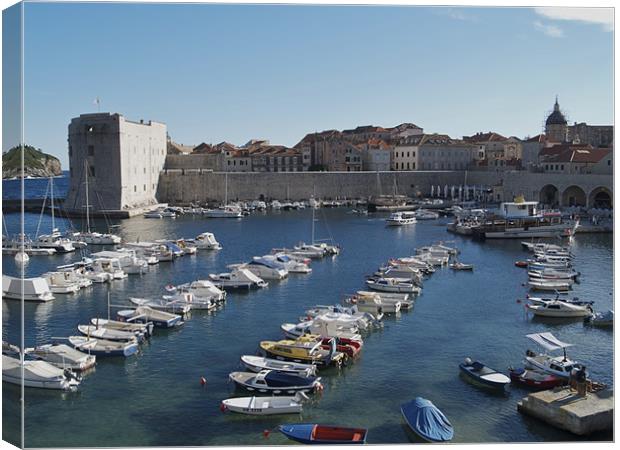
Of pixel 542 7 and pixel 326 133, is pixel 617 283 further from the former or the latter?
pixel 326 133

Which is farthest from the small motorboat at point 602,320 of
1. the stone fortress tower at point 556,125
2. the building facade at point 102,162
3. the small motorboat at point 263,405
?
the stone fortress tower at point 556,125

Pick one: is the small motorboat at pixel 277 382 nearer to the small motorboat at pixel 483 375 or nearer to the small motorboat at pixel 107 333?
the small motorboat at pixel 483 375

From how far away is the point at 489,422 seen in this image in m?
8.99

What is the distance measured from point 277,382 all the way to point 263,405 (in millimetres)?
825

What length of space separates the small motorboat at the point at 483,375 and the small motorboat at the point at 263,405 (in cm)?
256

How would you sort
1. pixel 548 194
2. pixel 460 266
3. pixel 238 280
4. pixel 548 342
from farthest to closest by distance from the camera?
pixel 548 194 → pixel 460 266 → pixel 238 280 → pixel 548 342

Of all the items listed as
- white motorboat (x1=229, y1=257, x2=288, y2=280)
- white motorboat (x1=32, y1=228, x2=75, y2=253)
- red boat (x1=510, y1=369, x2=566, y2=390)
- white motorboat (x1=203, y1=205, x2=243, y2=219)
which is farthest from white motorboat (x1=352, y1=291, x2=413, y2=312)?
white motorboat (x1=203, y1=205, x2=243, y2=219)

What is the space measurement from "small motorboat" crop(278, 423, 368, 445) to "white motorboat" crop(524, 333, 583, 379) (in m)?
3.54

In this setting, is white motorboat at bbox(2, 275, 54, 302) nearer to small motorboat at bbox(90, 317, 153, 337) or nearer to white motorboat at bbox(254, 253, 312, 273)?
small motorboat at bbox(90, 317, 153, 337)

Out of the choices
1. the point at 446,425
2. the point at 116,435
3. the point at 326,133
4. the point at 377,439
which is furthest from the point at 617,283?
the point at 326,133

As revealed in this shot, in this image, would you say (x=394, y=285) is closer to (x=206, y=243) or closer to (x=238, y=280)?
(x=238, y=280)

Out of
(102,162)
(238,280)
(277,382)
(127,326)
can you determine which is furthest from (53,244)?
(277,382)

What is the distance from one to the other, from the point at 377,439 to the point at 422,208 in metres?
30.2

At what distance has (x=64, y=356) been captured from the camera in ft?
35.8
